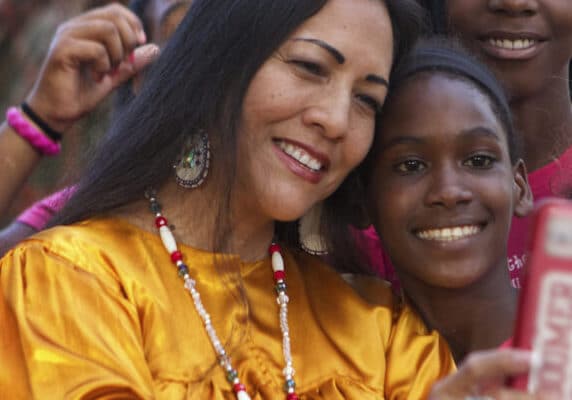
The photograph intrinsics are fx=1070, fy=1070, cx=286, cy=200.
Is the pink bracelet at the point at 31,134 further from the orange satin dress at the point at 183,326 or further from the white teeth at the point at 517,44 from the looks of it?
the white teeth at the point at 517,44

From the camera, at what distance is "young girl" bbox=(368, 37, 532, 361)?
2.30m

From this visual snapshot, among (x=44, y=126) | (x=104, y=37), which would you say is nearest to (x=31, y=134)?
(x=44, y=126)

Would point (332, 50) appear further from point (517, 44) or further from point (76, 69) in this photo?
point (76, 69)

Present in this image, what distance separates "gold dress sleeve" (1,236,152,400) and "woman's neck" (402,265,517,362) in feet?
2.38

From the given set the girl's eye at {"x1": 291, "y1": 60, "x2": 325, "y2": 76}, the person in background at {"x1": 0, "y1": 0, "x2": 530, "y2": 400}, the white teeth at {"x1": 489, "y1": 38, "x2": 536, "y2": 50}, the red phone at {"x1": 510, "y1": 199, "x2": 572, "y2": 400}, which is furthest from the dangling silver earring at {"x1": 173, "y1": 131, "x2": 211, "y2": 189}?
the red phone at {"x1": 510, "y1": 199, "x2": 572, "y2": 400}

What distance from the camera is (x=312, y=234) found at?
250 centimetres

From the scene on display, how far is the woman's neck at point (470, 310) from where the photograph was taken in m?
2.36

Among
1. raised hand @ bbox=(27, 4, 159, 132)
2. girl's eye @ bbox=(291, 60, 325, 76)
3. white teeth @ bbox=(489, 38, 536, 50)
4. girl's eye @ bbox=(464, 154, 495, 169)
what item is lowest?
girl's eye @ bbox=(464, 154, 495, 169)

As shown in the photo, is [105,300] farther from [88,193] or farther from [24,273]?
[88,193]

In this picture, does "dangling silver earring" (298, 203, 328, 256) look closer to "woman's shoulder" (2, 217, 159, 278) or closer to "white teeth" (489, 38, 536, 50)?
"woman's shoulder" (2, 217, 159, 278)

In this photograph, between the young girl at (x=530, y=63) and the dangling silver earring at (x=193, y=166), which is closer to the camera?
the dangling silver earring at (x=193, y=166)

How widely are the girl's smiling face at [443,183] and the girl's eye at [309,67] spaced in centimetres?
33

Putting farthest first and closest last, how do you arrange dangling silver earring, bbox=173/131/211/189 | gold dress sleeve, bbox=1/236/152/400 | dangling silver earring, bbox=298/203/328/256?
dangling silver earring, bbox=298/203/328/256 → dangling silver earring, bbox=173/131/211/189 → gold dress sleeve, bbox=1/236/152/400

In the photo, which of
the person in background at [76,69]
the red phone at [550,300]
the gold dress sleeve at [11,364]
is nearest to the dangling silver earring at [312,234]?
the person in background at [76,69]
